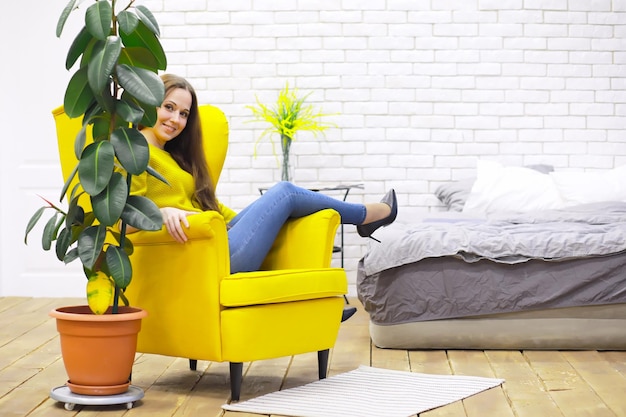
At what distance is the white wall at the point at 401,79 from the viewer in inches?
227

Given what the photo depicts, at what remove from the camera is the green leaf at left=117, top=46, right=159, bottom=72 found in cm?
295

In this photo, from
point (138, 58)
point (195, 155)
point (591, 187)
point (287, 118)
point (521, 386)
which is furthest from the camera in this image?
point (287, 118)

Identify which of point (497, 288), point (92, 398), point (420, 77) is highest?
point (420, 77)

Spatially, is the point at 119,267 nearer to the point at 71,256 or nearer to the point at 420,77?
the point at 71,256

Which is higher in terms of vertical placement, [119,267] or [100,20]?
[100,20]

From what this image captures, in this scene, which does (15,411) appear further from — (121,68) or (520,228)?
(520,228)

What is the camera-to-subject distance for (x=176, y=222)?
9.66ft

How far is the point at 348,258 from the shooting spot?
5.82 metres

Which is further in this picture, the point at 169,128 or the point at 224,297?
the point at 169,128

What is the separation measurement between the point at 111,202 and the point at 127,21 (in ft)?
1.85

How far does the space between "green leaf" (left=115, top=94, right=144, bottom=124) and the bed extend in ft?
4.65

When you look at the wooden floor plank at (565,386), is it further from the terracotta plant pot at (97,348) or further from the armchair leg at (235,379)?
the terracotta plant pot at (97,348)

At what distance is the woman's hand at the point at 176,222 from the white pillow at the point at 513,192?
2.52 m

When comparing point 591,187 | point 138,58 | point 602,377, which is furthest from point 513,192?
point 138,58
